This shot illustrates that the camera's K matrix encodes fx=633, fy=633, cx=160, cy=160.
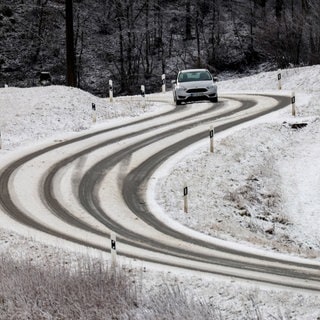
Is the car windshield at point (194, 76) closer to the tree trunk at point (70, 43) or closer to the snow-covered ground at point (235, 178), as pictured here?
the snow-covered ground at point (235, 178)

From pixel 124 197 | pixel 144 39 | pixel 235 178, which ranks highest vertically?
pixel 144 39

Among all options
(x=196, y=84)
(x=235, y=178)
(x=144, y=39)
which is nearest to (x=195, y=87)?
(x=196, y=84)

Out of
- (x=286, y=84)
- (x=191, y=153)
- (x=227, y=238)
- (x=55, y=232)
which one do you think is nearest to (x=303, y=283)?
(x=227, y=238)

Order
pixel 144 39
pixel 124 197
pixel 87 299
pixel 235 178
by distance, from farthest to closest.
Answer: pixel 144 39 → pixel 235 178 → pixel 124 197 → pixel 87 299

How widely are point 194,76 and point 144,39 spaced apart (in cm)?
2452

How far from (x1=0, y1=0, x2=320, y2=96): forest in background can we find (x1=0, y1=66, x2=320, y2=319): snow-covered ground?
18.2 m

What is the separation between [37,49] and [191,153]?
115 feet

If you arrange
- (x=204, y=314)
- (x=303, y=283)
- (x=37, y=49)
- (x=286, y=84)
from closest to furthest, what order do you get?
1. (x=204, y=314)
2. (x=303, y=283)
3. (x=286, y=84)
4. (x=37, y=49)

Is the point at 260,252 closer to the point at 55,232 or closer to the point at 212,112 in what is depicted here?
the point at 55,232

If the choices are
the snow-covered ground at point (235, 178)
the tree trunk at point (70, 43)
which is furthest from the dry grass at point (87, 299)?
the tree trunk at point (70, 43)

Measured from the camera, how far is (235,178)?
60.8 ft

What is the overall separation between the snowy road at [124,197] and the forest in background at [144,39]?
22.7 metres

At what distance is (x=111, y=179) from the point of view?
17.6m

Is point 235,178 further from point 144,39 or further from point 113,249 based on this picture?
point 144,39
